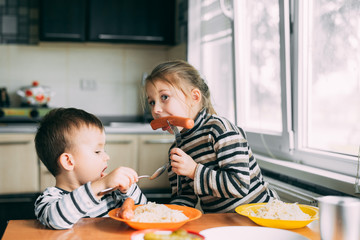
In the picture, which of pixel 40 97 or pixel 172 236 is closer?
pixel 172 236

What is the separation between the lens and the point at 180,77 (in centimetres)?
157

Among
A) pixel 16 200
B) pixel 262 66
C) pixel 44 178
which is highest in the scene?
pixel 262 66

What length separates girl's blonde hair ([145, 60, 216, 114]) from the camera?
155 cm

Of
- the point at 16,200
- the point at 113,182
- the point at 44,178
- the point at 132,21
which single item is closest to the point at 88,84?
the point at 132,21

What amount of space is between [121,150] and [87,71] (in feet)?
3.31

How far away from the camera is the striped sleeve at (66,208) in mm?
1051

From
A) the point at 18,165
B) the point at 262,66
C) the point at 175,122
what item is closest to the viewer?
the point at 175,122

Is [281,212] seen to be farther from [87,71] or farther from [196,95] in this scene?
[87,71]

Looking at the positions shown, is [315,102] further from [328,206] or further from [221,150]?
[328,206]

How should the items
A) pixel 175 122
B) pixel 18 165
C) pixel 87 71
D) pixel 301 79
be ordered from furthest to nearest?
pixel 87 71 < pixel 18 165 < pixel 301 79 < pixel 175 122

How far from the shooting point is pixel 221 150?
1394 millimetres

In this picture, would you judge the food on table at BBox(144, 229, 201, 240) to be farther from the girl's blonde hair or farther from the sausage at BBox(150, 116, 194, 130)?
the girl's blonde hair

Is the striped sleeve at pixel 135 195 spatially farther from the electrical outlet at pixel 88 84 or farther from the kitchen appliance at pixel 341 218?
the electrical outlet at pixel 88 84

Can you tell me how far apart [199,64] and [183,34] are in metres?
0.64
